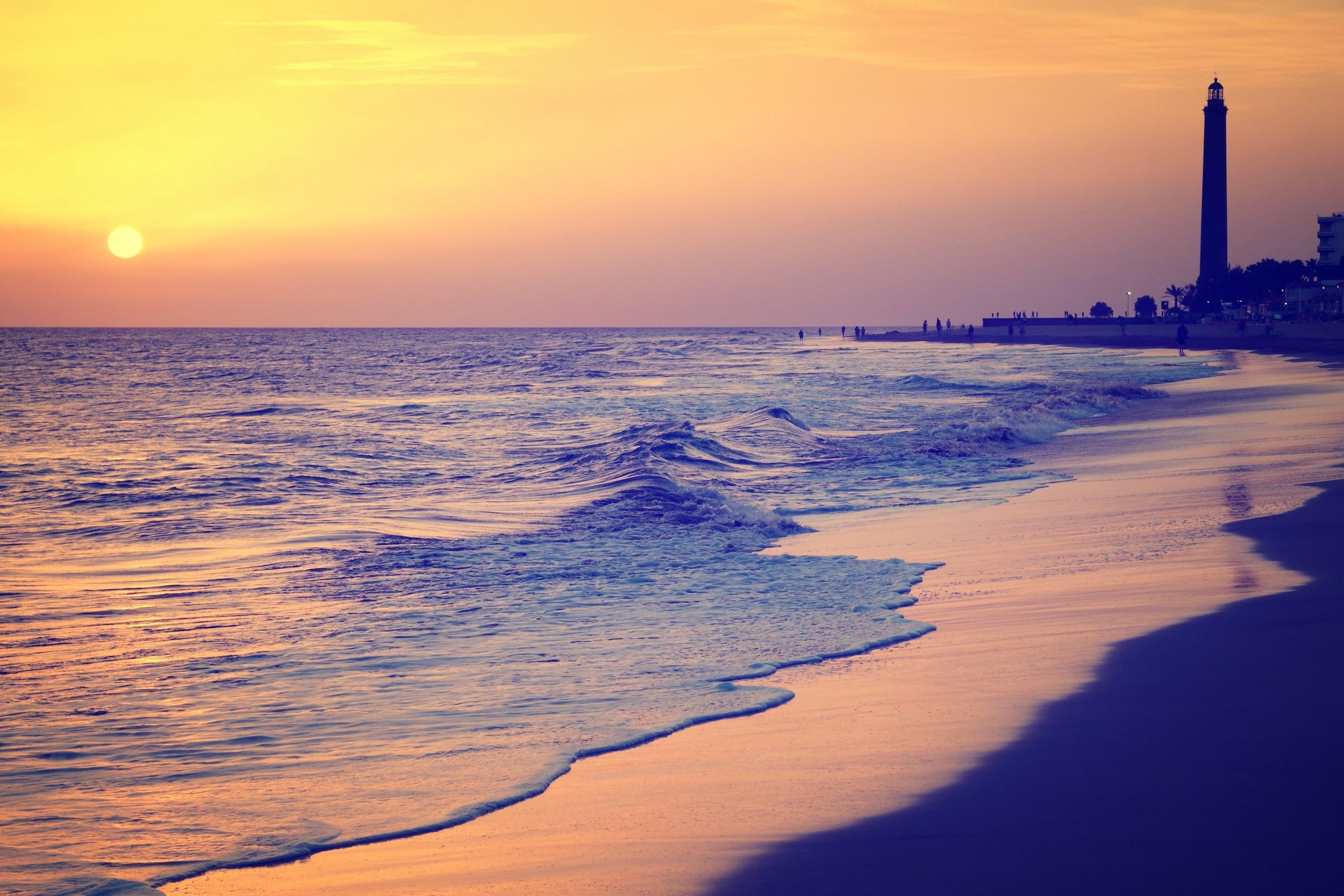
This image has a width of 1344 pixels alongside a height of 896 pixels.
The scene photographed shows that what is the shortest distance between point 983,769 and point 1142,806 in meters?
0.74

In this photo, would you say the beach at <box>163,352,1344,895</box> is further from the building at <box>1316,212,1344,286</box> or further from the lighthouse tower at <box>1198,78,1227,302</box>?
the building at <box>1316,212,1344,286</box>

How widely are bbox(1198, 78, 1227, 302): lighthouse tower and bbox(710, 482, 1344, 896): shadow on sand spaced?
350 feet

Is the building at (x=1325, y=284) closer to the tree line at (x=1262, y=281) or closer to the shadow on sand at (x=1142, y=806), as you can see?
the tree line at (x=1262, y=281)

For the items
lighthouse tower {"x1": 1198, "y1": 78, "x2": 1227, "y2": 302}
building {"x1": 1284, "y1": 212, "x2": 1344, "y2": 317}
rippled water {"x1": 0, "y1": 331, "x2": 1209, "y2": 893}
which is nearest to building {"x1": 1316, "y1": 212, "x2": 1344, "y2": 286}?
building {"x1": 1284, "y1": 212, "x2": 1344, "y2": 317}

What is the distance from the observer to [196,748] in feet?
18.3

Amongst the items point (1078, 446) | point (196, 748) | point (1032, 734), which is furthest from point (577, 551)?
point (1078, 446)

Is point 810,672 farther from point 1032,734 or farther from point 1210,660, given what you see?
point 1210,660

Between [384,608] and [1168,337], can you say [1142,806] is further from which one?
[1168,337]

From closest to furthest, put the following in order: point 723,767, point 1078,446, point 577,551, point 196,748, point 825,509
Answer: point 723,767, point 196,748, point 577,551, point 825,509, point 1078,446

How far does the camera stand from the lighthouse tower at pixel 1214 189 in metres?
99.2

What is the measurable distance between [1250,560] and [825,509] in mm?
6164

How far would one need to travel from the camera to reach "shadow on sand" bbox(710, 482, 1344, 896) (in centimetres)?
378

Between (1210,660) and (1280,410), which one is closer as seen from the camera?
(1210,660)

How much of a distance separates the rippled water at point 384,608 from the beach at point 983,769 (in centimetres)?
36
